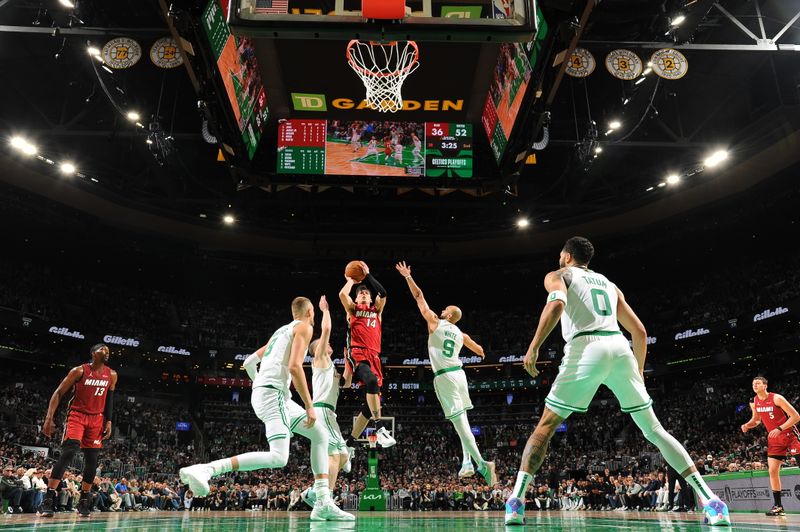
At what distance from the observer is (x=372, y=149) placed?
1316 cm

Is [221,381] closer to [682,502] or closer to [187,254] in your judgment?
[187,254]

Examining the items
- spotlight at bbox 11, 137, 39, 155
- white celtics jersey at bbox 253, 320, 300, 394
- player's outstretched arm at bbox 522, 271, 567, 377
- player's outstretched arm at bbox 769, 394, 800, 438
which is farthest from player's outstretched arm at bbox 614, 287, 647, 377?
spotlight at bbox 11, 137, 39, 155

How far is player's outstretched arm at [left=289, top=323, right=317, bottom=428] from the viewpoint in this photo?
5668 mm

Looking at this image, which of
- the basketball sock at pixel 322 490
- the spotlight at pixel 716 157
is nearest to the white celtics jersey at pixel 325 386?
the basketball sock at pixel 322 490

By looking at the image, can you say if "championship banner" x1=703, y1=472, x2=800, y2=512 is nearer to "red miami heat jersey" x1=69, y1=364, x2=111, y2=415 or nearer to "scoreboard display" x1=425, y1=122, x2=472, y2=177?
"scoreboard display" x1=425, y1=122, x2=472, y2=177

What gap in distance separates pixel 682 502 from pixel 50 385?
30.8 m

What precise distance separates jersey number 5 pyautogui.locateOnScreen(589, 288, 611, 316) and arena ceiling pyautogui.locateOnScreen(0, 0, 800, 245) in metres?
5.85

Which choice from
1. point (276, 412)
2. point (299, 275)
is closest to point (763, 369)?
point (299, 275)

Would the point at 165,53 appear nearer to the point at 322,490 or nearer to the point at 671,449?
the point at 322,490

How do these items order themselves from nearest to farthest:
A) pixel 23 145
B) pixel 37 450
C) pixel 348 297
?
pixel 348 297 → pixel 23 145 → pixel 37 450

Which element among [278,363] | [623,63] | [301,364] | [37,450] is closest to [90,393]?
[278,363]

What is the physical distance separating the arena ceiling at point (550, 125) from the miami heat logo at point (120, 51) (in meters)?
0.23

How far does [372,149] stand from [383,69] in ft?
9.25

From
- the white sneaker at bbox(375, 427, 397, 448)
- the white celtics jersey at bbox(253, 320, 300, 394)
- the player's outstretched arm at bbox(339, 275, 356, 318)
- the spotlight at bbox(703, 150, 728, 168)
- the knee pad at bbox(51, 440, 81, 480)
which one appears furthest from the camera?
the spotlight at bbox(703, 150, 728, 168)
